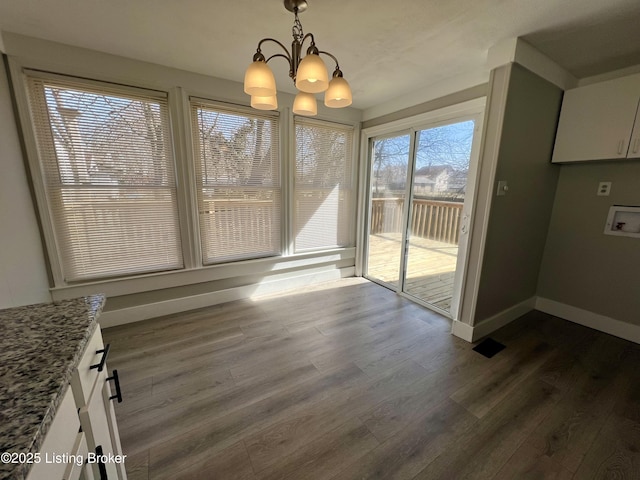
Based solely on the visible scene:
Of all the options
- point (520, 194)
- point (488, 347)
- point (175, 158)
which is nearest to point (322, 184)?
point (175, 158)

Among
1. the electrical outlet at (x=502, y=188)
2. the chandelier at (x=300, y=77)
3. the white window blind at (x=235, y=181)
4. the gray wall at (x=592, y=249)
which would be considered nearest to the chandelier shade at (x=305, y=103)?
the chandelier at (x=300, y=77)

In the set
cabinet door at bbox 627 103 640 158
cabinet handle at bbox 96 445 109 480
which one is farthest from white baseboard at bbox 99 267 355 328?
cabinet door at bbox 627 103 640 158

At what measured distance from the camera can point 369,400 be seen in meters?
1.74

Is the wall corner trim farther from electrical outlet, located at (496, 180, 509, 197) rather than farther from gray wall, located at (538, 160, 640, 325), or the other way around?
gray wall, located at (538, 160, 640, 325)

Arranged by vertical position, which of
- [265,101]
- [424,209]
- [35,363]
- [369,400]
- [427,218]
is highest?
[265,101]

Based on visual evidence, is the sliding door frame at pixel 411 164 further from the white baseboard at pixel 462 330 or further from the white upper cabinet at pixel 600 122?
the white upper cabinet at pixel 600 122

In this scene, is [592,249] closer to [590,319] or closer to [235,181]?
[590,319]

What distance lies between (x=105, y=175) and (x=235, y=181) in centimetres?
111

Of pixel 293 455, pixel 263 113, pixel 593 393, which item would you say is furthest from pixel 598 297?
pixel 263 113

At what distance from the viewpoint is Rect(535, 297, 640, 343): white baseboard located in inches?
94.4

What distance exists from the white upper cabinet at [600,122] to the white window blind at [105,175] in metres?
3.65

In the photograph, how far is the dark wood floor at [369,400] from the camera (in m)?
1.36

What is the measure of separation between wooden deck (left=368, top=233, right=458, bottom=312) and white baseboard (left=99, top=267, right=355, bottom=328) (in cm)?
52

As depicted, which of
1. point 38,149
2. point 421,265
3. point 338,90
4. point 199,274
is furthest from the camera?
point 421,265
